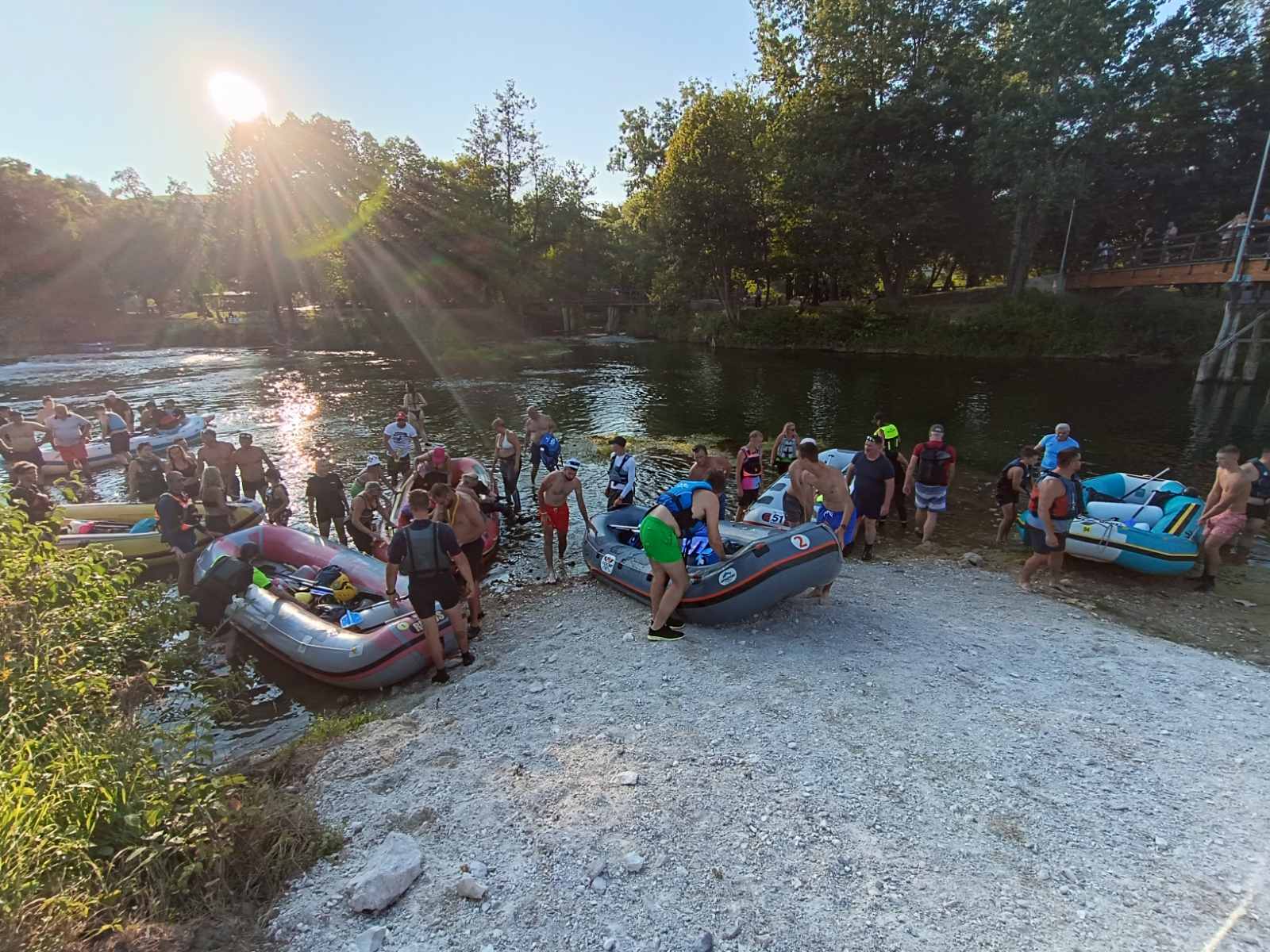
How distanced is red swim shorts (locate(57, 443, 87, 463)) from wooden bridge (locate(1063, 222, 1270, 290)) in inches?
1264

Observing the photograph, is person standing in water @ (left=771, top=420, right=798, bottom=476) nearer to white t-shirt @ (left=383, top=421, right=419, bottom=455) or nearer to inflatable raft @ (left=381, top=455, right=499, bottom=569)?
inflatable raft @ (left=381, top=455, right=499, bottom=569)

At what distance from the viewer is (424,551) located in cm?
516

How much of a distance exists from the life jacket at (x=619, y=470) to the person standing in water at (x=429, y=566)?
3108 millimetres

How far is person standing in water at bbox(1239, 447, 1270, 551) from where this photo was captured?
7.99 meters

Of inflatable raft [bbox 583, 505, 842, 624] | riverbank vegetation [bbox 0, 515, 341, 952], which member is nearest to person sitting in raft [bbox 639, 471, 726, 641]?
inflatable raft [bbox 583, 505, 842, 624]

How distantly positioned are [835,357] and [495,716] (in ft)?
98.6

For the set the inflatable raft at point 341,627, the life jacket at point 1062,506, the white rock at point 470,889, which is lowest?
the inflatable raft at point 341,627

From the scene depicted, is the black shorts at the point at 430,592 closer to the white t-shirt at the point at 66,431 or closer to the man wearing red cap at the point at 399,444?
the man wearing red cap at the point at 399,444

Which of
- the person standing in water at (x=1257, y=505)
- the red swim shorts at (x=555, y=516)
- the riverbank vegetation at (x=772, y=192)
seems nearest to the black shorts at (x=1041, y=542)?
the person standing in water at (x=1257, y=505)

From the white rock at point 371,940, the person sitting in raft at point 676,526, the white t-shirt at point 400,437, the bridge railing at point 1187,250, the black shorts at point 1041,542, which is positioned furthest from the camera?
the bridge railing at point 1187,250

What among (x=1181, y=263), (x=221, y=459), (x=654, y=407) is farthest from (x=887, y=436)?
(x=1181, y=263)

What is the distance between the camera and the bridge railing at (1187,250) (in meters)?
20.7

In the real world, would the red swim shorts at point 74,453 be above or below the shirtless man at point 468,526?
below

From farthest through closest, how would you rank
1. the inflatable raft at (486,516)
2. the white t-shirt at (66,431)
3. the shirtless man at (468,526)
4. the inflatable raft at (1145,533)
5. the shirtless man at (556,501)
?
the white t-shirt at (66,431), the shirtless man at (556,501), the inflatable raft at (486,516), the inflatable raft at (1145,533), the shirtless man at (468,526)
